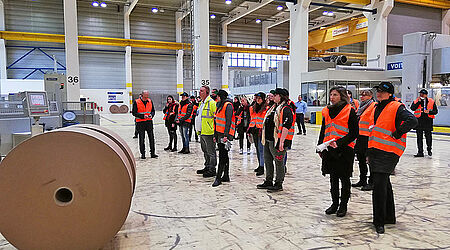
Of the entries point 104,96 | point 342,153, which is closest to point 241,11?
point 104,96

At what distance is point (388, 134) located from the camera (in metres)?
3.43

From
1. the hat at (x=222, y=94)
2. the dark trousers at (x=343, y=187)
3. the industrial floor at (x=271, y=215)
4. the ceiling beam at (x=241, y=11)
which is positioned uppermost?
the ceiling beam at (x=241, y=11)

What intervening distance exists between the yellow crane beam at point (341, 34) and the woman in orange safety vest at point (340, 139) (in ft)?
68.5

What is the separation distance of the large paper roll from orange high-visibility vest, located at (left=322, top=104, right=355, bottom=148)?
2295 mm

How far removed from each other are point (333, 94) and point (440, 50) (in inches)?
543

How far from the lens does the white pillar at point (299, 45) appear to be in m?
18.6

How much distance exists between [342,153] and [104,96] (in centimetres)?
2716

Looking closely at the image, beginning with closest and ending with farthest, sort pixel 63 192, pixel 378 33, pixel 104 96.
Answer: pixel 63 192
pixel 378 33
pixel 104 96

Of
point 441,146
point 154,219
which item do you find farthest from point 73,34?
point 441,146

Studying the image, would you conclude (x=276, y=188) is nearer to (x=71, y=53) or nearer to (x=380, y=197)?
(x=380, y=197)

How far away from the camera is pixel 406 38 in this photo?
1570 cm

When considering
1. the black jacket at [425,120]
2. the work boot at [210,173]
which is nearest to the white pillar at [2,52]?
the work boot at [210,173]

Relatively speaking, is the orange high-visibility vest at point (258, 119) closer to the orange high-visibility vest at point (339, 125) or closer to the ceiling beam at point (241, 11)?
the orange high-visibility vest at point (339, 125)

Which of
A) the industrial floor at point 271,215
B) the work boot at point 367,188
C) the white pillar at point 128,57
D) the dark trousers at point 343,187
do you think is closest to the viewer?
the industrial floor at point 271,215
